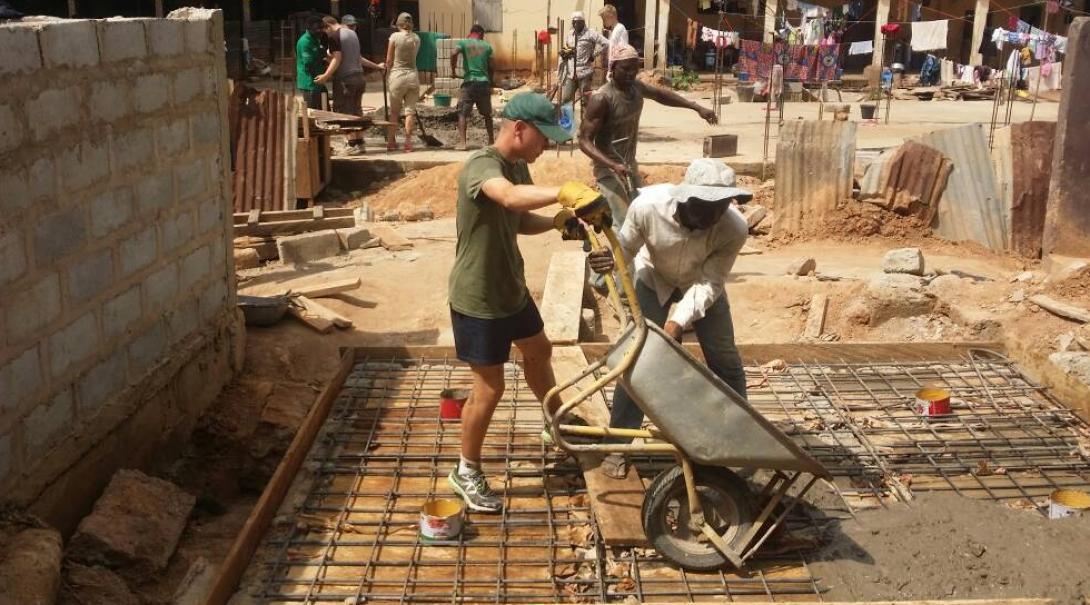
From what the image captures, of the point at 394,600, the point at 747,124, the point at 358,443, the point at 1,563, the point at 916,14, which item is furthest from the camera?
the point at 916,14

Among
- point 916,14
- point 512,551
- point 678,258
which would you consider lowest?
point 512,551

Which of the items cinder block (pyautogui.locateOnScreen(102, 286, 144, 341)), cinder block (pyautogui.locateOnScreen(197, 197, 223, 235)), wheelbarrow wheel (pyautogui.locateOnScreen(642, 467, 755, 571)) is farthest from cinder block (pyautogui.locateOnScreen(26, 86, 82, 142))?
wheelbarrow wheel (pyautogui.locateOnScreen(642, 467, 755, 571))

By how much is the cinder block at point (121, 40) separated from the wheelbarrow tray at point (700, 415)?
2.68m

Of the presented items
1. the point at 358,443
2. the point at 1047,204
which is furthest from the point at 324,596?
the point at 1047,204

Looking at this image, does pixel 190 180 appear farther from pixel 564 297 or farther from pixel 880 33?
pixel 880 33

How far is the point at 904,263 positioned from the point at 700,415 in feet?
15.3

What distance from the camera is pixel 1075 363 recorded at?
5.62 meters

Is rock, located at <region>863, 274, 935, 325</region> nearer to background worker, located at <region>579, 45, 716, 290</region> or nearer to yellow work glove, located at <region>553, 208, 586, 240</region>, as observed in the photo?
background worker, located at <region>579, 45, 716, 290</region>

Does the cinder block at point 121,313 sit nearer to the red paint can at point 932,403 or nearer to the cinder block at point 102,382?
the cinder block at point 102,382

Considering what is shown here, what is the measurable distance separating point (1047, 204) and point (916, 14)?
17343mm

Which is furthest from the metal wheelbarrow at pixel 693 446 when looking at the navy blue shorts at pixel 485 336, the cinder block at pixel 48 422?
the cinder block at pixel 48 422

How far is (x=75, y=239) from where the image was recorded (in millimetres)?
4254

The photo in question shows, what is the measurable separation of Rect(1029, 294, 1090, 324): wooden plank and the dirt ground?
0.06 meters

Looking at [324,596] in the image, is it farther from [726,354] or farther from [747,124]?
[747,124]
